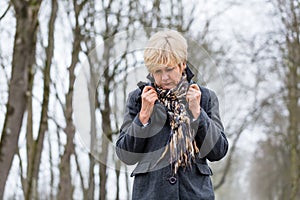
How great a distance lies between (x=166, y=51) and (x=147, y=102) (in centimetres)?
27

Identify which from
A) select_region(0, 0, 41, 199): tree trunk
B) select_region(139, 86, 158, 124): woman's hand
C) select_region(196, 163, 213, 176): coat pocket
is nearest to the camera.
A: select_region(139, 86, 158, 124): woman's hand

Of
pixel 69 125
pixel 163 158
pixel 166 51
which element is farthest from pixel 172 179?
pixel 69 125

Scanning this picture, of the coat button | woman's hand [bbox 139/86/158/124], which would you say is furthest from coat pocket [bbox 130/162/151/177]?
woman's hand [bbox 139/86/158/124]

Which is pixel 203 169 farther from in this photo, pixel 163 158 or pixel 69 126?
pixel 69 126

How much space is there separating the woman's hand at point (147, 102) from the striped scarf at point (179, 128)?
5 cm

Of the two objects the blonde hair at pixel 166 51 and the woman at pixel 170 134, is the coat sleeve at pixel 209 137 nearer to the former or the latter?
the woman at pixel 170 134


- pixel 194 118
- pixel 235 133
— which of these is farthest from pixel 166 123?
→ pixel 235 133

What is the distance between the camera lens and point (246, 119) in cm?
2581

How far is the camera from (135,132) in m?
3.28

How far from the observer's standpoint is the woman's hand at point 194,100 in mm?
3238

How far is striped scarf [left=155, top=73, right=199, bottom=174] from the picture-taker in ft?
10.8

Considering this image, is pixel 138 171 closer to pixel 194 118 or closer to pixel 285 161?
pixel 194 118

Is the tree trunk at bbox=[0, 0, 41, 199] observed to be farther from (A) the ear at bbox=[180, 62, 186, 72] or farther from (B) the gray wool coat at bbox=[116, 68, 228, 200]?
(A) the ear at bbox=[180, 62, 186, 72]

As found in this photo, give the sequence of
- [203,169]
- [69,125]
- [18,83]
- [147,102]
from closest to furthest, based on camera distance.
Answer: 1. [147,102]
2. [203,169]
3. [18,83]
4. [69,125]
